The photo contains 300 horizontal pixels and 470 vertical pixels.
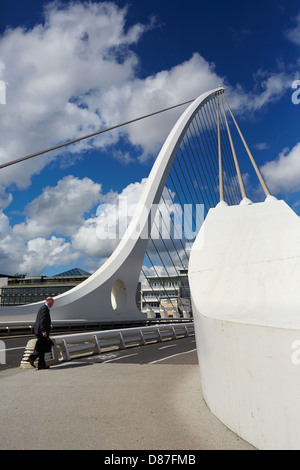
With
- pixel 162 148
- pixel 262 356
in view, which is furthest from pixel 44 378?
Result: pixel 162 148

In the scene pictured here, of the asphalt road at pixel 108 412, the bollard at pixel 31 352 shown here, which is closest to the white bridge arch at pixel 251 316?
the asphalt road at pixel 108 412

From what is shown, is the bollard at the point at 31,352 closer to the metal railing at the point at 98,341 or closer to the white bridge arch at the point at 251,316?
the metal railing at the point at 98,341

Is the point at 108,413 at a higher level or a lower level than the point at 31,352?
lower

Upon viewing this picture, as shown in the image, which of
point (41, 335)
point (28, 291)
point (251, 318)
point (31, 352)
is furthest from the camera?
point (28, 291)

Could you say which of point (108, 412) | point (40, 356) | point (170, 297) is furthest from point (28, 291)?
point (108, 412)

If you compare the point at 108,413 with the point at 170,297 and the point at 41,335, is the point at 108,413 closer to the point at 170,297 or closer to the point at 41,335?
the point at 41,335

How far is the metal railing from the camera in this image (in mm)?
9133

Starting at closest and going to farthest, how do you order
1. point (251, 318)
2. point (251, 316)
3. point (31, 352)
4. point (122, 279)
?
point (251, 318), point (251, 316), point (31, 352), point (122, 279)

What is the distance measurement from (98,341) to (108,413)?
7330 millimetres

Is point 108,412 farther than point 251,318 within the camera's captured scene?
Yes

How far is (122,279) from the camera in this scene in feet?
71.4

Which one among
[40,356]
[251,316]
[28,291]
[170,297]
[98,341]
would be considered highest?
[28,291]

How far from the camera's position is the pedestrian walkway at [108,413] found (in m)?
3.42

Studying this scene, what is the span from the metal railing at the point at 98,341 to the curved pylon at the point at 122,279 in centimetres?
457
